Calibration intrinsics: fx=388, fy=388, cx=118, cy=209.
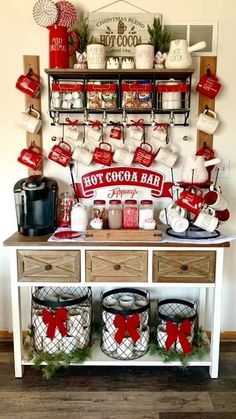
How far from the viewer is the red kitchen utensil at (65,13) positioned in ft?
7.11

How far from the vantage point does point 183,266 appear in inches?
81.2

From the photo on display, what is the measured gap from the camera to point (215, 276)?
6.81ft

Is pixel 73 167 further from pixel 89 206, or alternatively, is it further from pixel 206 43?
pixel 206 43

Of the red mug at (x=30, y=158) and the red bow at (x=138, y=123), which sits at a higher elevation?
the red bow at (x=138, y=123)

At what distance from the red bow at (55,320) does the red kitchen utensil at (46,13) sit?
1599mm

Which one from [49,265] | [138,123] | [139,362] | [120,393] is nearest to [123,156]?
[138,123]

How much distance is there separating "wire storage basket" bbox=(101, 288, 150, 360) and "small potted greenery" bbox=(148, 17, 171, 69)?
1.40 m

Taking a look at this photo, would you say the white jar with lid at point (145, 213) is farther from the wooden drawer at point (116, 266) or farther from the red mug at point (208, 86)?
the red mug at point (208, 86)

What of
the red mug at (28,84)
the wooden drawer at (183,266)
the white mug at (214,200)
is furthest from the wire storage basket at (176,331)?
the red mug at (28,84)

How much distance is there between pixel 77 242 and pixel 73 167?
58 cm

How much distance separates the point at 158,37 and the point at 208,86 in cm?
40

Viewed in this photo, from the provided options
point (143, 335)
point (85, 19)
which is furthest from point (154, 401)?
point (85, 19)

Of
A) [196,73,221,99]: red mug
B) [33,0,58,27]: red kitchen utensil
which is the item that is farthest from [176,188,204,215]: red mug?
[33,0,58,27]: red kitchen utensil

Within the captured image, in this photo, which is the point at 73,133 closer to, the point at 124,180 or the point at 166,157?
the point at 124,180
